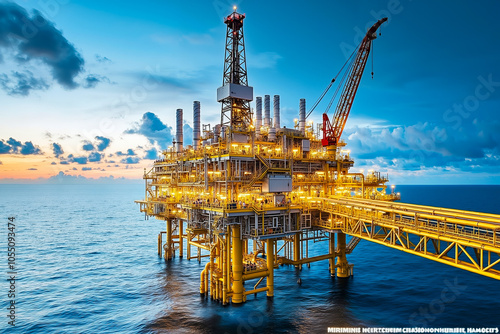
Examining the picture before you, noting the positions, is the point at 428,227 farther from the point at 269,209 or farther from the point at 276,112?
the point at 276,112

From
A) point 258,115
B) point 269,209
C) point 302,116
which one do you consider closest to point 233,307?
point 269,209

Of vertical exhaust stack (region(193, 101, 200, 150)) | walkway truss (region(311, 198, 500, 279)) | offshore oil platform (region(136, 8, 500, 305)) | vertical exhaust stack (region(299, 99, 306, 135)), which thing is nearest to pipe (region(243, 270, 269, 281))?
offshore oil platform (region(136, 8, 500, 305))

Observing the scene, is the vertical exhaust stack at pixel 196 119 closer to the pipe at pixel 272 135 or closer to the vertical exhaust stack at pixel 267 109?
the pipe at pixel 272 135

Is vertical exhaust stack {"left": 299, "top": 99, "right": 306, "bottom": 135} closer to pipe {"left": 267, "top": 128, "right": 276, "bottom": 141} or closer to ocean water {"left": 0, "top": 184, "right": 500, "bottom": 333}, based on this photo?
pipe {"left": 267, "top": 128, "right": 276, "bottom": 141}

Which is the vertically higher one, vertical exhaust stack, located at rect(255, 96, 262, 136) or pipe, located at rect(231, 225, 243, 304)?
vertical exhaust stack, located at rect(255, 96, 262, 136)

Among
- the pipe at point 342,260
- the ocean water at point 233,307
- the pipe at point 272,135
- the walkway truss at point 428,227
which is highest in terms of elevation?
the pipe at point 272,135

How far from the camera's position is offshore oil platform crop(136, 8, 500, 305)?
100 ft

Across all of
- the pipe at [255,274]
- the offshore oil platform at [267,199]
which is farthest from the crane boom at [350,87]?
the pipe at [255,274]

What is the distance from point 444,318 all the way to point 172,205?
3985 cm

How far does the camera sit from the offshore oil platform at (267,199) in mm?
30484

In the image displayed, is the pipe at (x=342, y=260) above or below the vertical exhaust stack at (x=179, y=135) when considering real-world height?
below

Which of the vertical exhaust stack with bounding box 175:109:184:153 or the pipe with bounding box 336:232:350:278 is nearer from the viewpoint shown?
the pipe with bounding box 336:232:350:278

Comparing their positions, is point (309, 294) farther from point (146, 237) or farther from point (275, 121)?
point (146, 237)

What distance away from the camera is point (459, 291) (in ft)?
132
